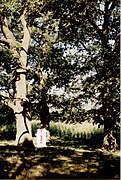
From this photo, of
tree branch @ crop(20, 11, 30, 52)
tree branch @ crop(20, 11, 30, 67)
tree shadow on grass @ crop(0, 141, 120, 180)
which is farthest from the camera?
tree branch @ crop(20, 11, 30, 52)

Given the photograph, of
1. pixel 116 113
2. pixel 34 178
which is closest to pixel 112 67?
pixel 116 113

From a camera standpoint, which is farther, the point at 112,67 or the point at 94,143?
the point at 94,143

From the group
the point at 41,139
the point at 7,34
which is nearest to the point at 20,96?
the point at 7,34

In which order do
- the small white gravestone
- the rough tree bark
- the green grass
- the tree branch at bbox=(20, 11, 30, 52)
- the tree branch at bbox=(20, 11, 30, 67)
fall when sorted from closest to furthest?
the small white gravestone
the rough tree bark
the tree branch at bbox=(20, 11, 30, 67)
the tree branch at bbox=(20, 11, 30, 52)
the green grass

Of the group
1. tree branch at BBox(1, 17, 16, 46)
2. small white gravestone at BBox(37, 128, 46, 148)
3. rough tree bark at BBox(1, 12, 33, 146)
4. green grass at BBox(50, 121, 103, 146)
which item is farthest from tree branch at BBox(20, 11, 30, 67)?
small white gravestone at BBox(37, 128, 46, 148)

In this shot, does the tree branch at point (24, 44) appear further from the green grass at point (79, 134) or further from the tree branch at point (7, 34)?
the green grass at point (79, 134)

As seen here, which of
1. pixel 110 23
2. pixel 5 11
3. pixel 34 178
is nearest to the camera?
pixel 34 178

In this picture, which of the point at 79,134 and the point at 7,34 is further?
the point at 79,134

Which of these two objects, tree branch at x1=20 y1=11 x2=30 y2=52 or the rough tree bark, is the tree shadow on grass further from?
tree branch at x1=20 y1=11 x2=30 y2=52

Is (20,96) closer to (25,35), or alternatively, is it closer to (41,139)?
(25,35)

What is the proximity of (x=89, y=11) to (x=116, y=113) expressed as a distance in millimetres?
7012

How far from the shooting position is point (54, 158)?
Result: 47.8 ft

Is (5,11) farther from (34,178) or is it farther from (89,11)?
(34,178)

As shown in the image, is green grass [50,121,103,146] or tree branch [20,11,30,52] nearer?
tree branch [20,11,30,52]
